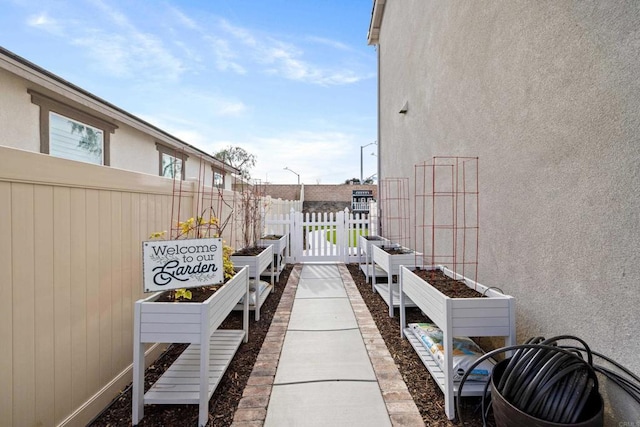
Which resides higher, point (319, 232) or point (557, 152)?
point (557, 152)

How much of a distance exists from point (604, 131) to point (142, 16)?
6.94 metres

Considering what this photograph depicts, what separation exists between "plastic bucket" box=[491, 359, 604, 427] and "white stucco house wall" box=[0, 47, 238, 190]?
119 inches

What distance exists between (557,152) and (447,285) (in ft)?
4.54

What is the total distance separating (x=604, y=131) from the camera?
5.20 ft

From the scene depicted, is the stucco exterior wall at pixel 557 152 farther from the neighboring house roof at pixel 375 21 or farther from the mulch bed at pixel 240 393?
the neighboring house roof at pixel 375 21

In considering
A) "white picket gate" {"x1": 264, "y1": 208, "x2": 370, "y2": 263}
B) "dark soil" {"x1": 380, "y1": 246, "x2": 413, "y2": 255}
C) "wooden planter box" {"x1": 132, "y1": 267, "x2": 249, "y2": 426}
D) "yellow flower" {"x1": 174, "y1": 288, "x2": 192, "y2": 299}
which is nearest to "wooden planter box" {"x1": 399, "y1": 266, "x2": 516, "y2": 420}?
"wooden planter box" {"x1": 132, "y1": 267, "x2": 249, "y2": 426}

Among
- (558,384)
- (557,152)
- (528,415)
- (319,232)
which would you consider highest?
(557,152)

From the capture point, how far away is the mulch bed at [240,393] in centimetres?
205

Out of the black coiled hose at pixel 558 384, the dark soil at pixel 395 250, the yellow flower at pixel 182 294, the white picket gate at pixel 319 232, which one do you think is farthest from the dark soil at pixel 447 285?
the white picket gate at pixel 319 232

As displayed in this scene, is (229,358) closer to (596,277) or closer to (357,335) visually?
(357,335)

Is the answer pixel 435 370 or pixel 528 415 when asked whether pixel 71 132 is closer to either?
pixel 435 370

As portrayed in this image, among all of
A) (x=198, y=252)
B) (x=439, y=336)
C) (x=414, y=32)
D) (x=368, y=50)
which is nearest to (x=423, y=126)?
(x=414, y=32)

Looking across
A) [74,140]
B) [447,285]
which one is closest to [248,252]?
[447,285]

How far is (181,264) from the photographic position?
7.73 ft
